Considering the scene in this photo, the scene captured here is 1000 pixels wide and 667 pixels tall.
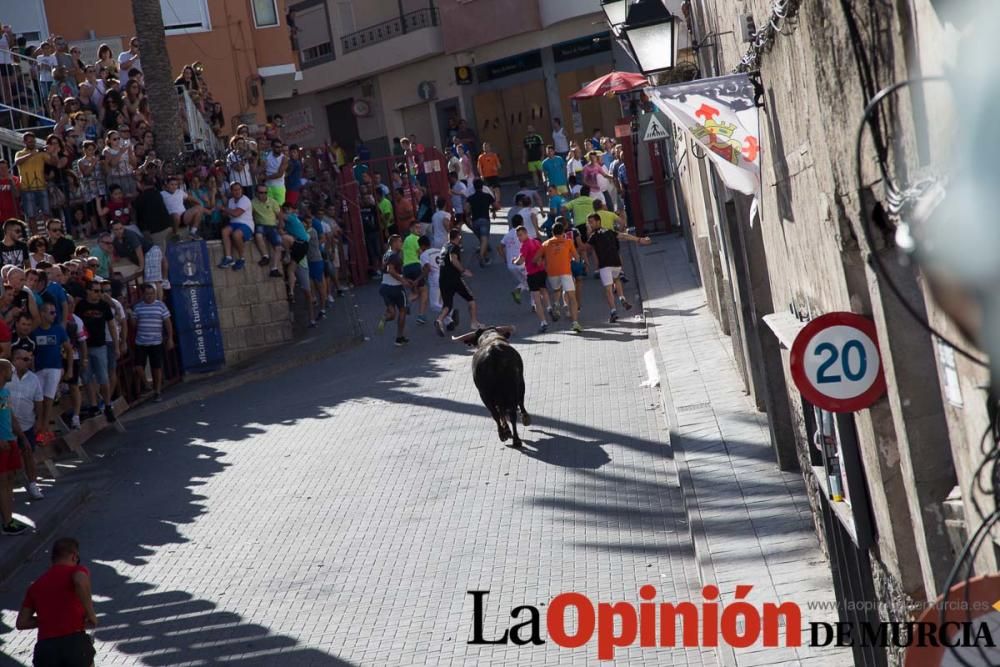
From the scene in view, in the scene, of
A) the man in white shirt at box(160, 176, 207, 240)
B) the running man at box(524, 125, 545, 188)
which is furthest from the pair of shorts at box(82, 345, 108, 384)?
the running man at box(524, 125, 545, 188)

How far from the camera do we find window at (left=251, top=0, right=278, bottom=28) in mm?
38094

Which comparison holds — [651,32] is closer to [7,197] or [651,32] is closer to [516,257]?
[516,257]

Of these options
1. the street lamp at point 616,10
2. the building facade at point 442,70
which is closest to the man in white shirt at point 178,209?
the street lamp at point 616,10

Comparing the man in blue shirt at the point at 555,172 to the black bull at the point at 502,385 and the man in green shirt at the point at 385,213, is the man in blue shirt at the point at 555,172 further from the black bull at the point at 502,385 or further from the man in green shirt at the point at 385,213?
the black bull at the point at 502,385

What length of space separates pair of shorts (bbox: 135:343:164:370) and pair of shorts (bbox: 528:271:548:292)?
218 inches

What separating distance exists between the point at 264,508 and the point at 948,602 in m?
10.6

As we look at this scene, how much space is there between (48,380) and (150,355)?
4.05 metres

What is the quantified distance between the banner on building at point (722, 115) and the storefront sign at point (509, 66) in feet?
107

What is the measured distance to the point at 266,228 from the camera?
923 inches

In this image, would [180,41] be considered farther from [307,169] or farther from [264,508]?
[264,508]

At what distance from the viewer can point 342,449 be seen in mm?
15664

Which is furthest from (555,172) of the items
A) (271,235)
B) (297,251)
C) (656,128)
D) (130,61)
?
(130,61)

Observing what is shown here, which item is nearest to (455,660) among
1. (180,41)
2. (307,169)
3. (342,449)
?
(342,449)

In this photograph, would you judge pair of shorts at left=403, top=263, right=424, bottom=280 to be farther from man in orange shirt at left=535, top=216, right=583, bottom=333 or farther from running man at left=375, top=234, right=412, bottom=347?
man in orange shirt at left=535, top=216, right=583, bottom=333
